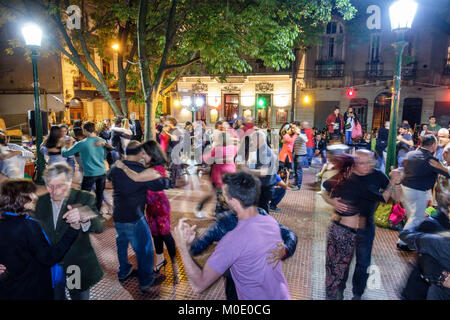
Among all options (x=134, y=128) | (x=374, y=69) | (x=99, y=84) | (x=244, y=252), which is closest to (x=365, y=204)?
(x=244, y=252)

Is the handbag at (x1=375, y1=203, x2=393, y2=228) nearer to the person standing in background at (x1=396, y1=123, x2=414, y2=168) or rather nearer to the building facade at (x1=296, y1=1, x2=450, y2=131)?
the person standing in background at (x1=396, y1=123, x2=414, y2=168)

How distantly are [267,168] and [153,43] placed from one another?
405 inches

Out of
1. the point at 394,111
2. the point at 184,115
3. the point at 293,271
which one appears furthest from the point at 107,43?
the point at 293,271

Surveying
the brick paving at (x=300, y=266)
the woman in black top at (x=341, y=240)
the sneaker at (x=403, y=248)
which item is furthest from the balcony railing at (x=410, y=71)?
the woman in black top at (x=341, y=240)

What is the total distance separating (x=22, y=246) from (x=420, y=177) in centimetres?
498

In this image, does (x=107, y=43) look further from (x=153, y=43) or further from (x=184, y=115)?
(x=184, y=115)

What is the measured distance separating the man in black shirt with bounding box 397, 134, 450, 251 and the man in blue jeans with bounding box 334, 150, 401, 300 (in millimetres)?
1147

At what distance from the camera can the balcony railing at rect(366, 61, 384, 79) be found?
66.2ft

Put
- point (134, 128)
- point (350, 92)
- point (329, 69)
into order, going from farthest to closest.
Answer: point (329, 69) → point (350, 92) → point (134, 128)

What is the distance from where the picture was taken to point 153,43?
42.7ft

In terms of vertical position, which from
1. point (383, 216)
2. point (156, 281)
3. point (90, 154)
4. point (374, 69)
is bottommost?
point (156, 281)

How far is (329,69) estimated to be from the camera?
2100 centimetres

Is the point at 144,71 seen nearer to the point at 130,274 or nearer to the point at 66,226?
the point at 130,274

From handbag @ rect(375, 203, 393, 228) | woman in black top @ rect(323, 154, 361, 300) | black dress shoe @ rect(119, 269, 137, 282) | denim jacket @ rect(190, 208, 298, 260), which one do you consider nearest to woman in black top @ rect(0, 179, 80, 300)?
denim jacket @ rect(190, 208, 298, 260)
